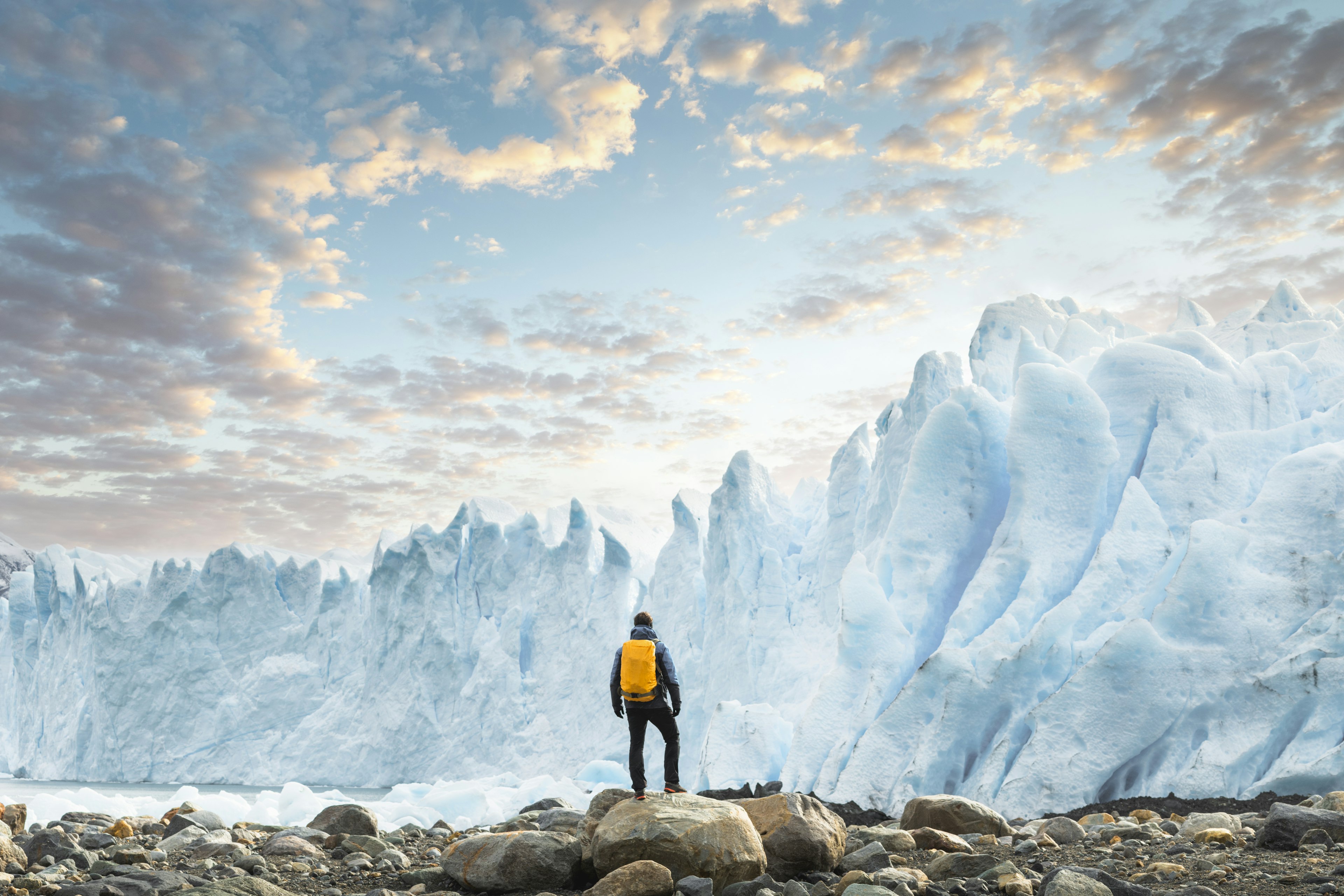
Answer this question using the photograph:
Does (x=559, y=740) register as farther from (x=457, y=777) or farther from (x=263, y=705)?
(x=263, y=705)

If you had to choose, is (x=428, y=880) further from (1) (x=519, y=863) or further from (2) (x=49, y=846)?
(2) (x=49, y=846)

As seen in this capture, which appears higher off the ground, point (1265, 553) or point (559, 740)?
point (1265, 553)

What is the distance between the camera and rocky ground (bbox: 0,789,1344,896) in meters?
4.73

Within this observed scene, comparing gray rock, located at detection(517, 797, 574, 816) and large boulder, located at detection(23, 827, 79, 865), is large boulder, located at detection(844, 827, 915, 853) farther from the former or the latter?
large boulder, located at detection(23, 827, 79, 865)

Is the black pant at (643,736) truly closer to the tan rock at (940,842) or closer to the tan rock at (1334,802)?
the tan rock at (940,842)

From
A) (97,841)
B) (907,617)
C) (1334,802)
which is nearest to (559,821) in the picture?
(97,841)

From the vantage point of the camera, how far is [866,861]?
231 inches

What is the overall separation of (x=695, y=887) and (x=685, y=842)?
0.31 meters

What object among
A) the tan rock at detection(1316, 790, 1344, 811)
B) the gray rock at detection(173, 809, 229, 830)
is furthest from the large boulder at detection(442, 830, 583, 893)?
the tan rock at detection(1316, 790, 1344, 811)

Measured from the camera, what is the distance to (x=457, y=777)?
974 inches

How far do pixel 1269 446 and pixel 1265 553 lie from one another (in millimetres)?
2710

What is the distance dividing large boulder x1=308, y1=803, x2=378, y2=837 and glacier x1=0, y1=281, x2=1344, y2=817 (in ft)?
20.7

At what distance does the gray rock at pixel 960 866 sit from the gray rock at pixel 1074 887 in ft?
2.99

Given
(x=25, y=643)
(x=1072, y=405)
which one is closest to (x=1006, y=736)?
(x=1072, y=405)
